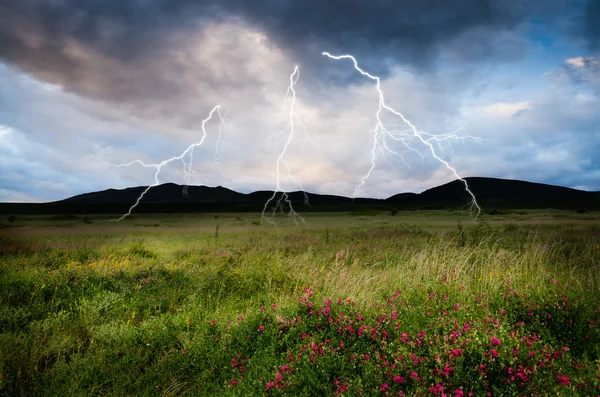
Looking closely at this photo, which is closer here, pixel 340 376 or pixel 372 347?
pixel 340 376

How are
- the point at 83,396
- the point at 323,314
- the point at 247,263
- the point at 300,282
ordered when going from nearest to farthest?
the point at 83,396 < the point at 323,314 < the point at 300,282 < the point at 247,263

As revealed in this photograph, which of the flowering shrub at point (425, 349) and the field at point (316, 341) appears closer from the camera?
the flowering shrub at point (425, 349)

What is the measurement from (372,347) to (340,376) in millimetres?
764

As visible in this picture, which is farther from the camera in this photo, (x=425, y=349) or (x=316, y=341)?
(x=316, y=341)

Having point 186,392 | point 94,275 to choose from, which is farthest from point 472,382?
point 94,275

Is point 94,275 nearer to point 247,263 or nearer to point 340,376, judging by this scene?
point 247,263

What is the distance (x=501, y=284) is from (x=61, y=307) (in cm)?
925

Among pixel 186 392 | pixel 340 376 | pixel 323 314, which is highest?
pixel 323 314

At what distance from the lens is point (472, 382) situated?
4.13m

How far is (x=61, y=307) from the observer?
25.0 feet

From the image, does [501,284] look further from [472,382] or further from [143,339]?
[143,339]

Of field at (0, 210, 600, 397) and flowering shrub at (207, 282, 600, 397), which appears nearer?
flowering shrub at (207, 282, 600, 397)

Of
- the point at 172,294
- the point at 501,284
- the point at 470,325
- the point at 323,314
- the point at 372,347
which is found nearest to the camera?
the point at 372,347

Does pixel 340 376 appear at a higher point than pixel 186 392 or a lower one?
higher
